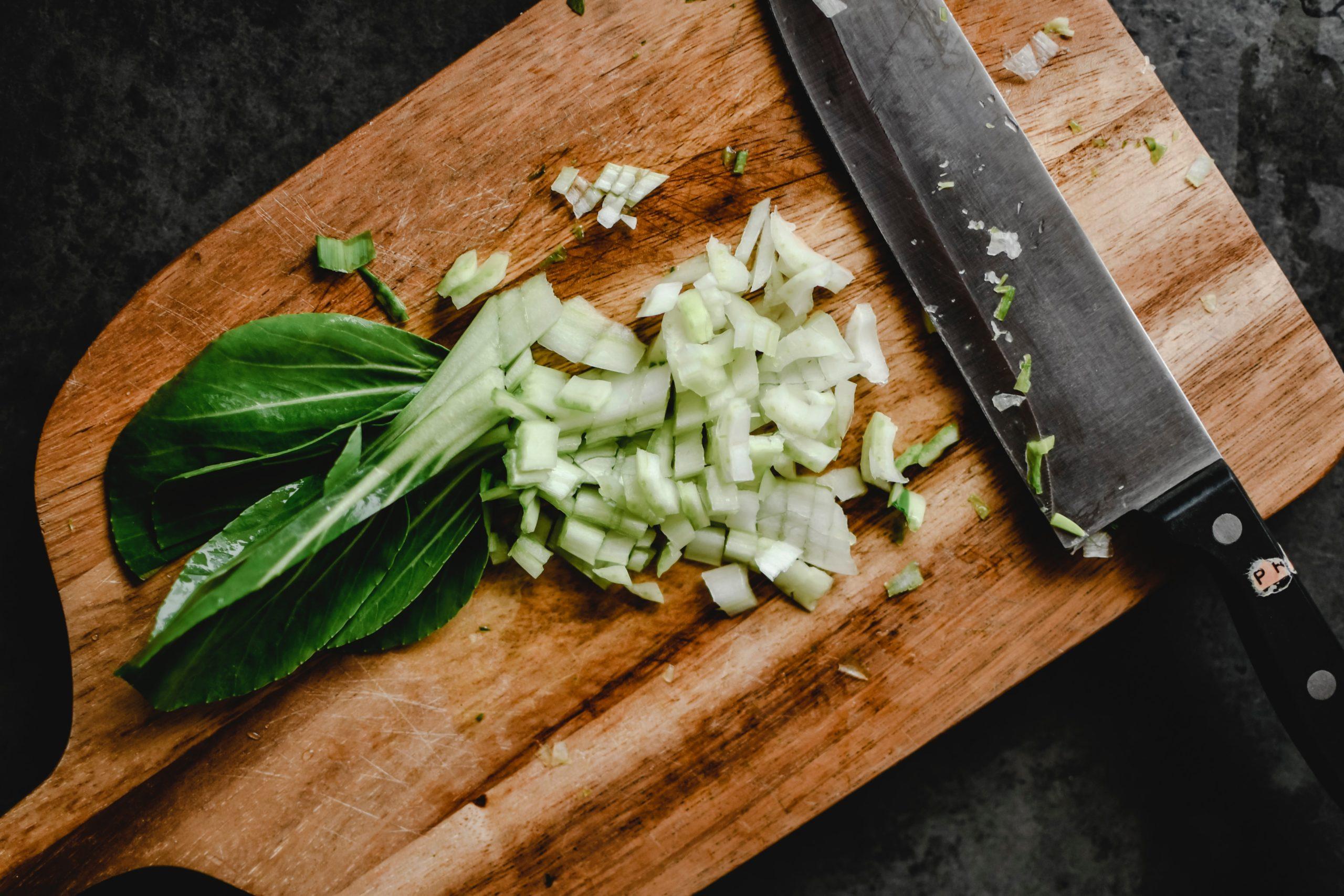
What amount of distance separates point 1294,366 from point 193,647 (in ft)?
5.78

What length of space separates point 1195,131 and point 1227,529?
823 mm

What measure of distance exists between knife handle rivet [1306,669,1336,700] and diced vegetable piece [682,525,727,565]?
939 mm

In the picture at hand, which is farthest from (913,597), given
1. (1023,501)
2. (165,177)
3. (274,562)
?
(165,177)

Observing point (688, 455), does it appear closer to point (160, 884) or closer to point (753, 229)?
point (753, 229)

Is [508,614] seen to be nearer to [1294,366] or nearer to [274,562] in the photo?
[274,562]

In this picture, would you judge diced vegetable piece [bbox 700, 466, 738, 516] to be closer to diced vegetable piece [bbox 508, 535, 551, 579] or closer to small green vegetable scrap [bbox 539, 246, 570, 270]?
diced vegetable piece [bbox 508, 535, 551, 579]

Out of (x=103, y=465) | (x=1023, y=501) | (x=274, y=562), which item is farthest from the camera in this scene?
(x=1023, y=501)

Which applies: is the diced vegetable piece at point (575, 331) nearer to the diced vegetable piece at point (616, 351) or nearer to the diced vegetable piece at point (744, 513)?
the diced vegetable piece at point (616, 351)

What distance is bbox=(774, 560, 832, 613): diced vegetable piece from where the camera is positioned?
1272 millimetres

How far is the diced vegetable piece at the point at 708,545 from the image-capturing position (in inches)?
50.5

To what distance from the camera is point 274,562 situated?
1.05 m

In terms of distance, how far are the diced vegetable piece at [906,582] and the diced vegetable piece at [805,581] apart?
106 mm

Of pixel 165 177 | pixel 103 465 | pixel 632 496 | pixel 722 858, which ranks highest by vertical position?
pixel 165 177

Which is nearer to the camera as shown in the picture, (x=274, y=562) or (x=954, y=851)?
(x=274, y=562)
